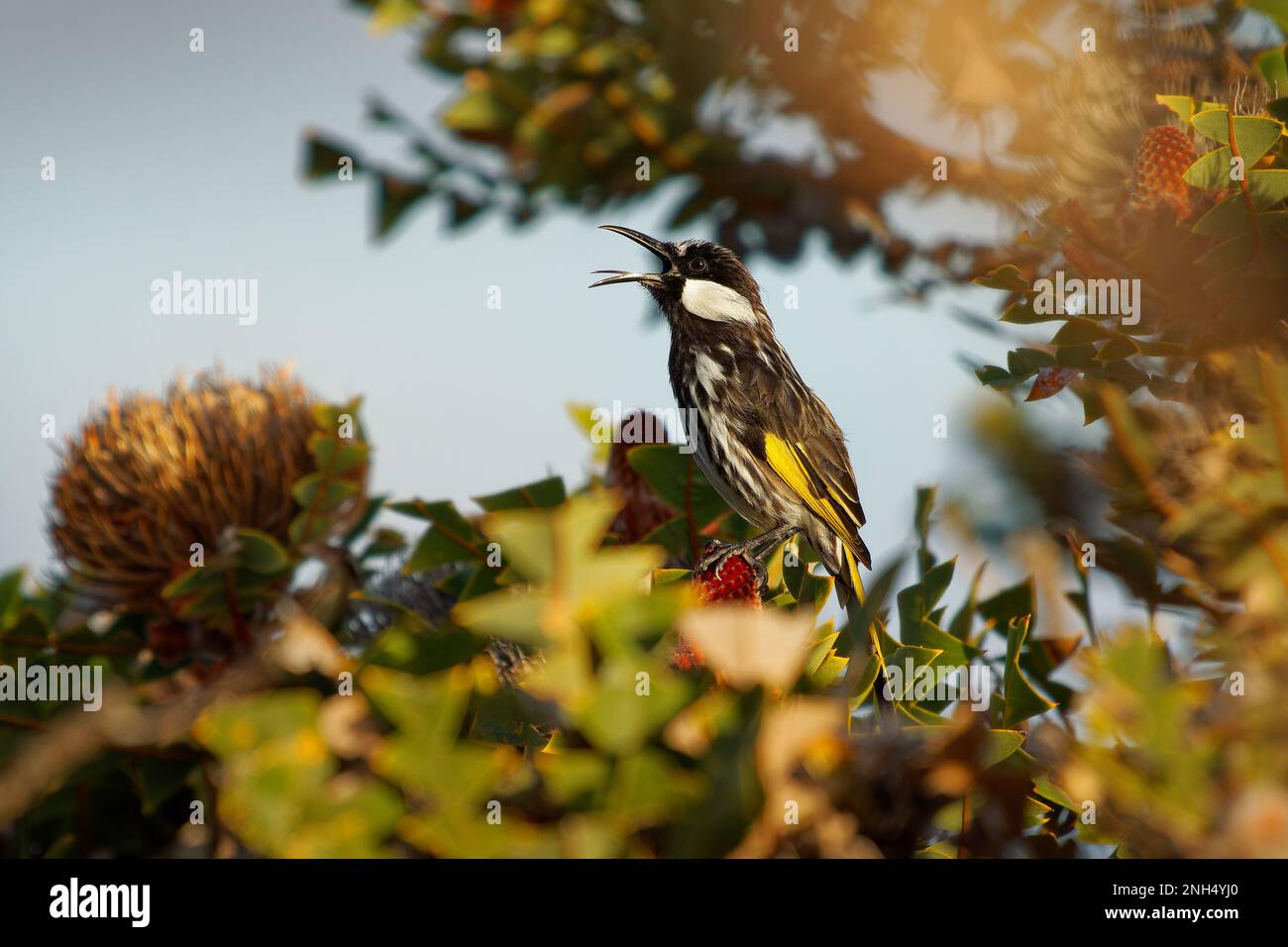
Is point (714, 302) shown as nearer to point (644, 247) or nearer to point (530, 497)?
point (644, 247)

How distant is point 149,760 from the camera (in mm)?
1288

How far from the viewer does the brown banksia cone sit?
1563 millimetres

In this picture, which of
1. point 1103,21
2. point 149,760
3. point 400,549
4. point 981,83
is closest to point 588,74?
point 981,83

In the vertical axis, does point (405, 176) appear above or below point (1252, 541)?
above

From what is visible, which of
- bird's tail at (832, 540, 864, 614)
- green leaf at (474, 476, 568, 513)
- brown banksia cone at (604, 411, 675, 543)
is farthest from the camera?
bird's tail at (832, 540, 864, 614)

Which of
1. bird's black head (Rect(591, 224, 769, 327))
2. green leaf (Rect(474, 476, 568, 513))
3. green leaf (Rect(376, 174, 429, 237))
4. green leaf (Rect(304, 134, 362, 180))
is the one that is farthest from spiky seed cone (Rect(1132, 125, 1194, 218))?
green leaf (Rect(304, 134, 362, 180))

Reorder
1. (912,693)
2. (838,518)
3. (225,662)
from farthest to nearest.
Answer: (838,518)
(225,662)
(912,693)

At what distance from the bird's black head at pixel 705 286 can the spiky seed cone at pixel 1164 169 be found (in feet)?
4.69

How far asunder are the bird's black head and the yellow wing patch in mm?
479

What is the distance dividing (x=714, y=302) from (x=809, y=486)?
2.09 feet

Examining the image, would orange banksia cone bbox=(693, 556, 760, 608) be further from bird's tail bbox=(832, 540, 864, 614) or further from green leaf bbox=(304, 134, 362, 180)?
green leaf bbox=(304, 134, 362, 180)

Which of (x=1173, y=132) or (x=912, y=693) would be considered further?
(x=1173, y=132)
